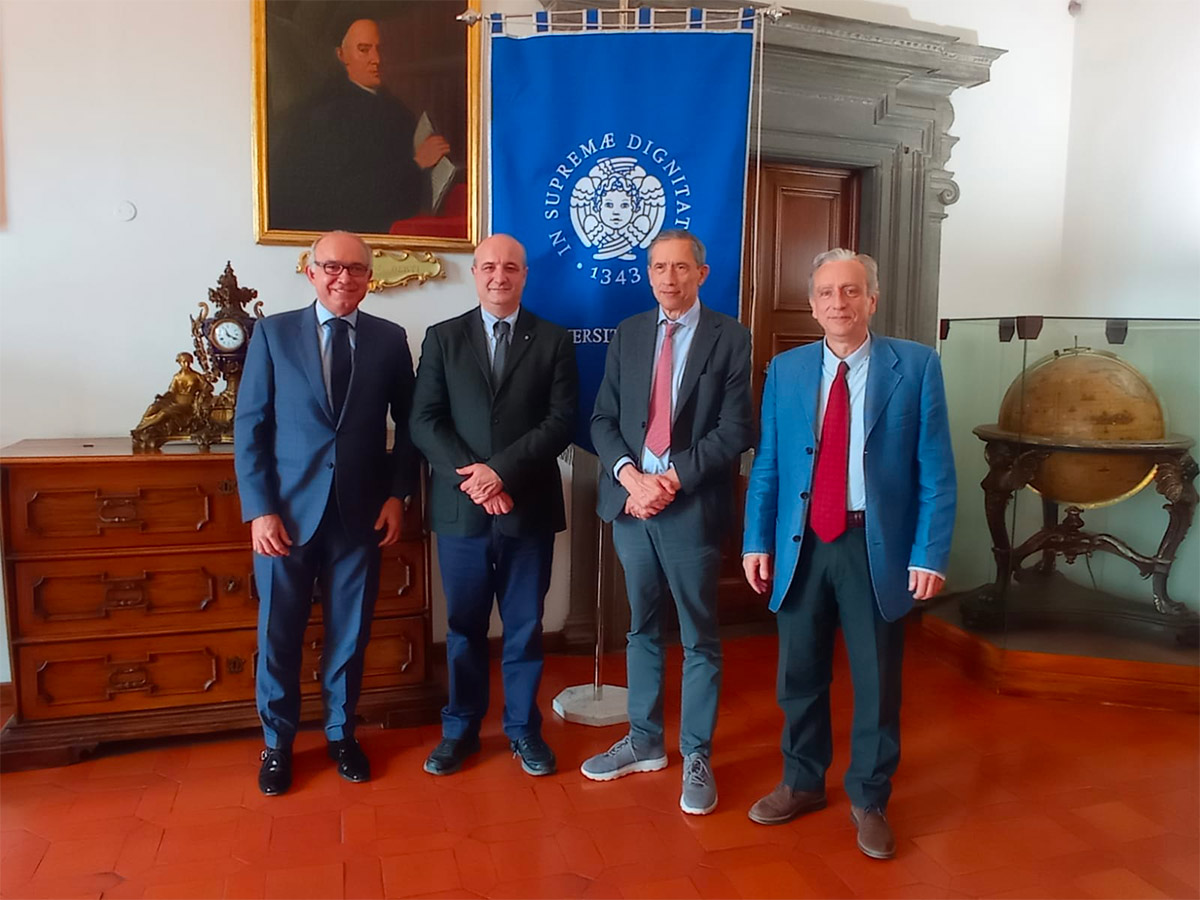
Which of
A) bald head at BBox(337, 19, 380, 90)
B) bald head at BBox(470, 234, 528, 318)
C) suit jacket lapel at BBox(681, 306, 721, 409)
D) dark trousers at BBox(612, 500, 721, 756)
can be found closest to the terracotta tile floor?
dark trousers at BBox(612, 500, 721, 756)

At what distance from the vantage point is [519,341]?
267 cm

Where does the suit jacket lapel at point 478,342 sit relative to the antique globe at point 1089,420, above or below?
above

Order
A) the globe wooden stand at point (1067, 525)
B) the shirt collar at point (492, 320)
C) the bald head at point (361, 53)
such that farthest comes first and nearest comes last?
the globe wooden stand at point (1067, 525), the bald head at point (361, 53), the shirt collar at point (492, 320)

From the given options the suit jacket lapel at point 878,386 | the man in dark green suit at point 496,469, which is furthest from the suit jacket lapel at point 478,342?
the suit jacket lapel at point 878,386

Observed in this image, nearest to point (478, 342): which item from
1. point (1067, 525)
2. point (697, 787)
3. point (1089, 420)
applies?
point (697, 787)

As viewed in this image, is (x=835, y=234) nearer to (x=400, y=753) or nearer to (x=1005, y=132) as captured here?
(x=1005, y=132)

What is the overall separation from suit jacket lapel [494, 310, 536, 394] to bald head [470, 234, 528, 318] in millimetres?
58

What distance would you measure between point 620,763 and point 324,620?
1.02m

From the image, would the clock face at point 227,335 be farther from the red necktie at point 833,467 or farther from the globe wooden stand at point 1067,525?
the globe wooden stand at point 1067,525

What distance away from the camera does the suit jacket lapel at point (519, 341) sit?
2.64 metres

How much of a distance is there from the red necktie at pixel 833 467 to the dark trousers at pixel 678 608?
1.27 feet

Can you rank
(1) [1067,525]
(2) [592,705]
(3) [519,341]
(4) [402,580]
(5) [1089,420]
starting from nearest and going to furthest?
(3) [519,341]
(4) [402,580]
(2) [592,705]
(5) [1089,420]
(1) [1067,525]

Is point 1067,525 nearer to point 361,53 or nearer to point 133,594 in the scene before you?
point 361,53

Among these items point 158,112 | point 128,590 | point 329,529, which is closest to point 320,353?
point 329,529
